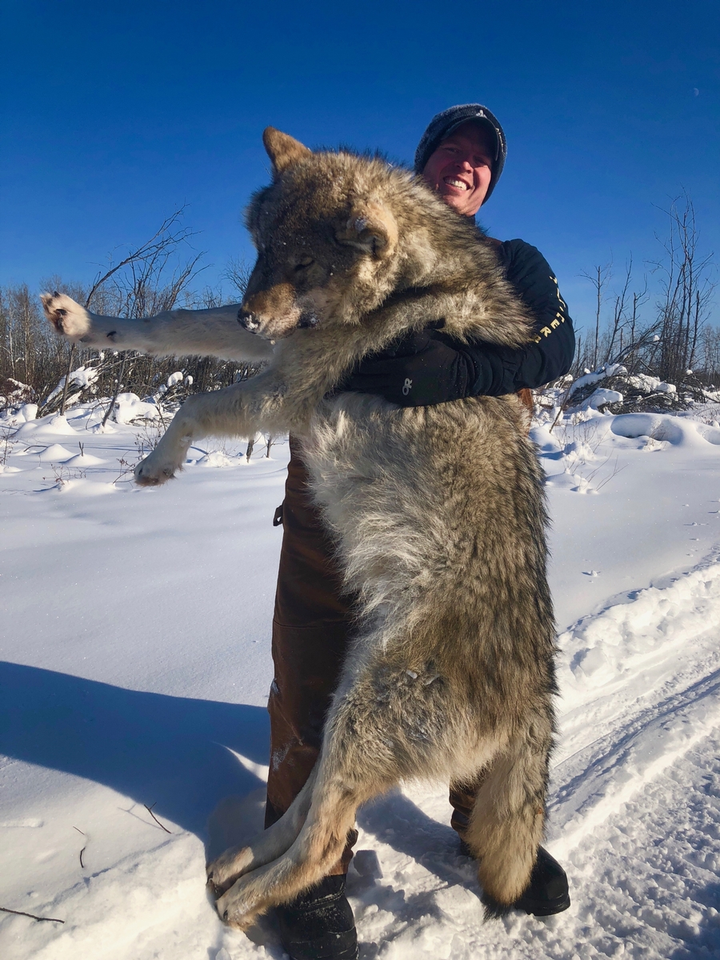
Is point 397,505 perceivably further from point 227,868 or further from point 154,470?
point 227,868

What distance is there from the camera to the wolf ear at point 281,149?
7.86 feet

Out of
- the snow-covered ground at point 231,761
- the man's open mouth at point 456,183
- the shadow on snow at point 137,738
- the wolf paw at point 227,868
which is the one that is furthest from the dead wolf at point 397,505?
the man's open mouth at point 456,183

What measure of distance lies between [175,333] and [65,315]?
45 centimetres

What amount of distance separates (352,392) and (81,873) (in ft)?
6.03

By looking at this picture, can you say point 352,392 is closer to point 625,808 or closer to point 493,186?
point 493,186

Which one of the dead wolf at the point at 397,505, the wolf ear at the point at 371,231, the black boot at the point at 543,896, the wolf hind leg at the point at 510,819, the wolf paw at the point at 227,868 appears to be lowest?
the black boot at the point at 543,896

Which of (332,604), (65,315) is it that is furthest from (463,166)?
(332,604)

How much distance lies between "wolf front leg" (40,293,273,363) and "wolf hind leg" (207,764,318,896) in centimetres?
175

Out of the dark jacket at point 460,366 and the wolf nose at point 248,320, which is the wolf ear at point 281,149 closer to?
the wolf nose at point 248,320

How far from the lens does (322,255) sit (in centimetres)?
211

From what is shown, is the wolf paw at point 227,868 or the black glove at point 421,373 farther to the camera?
the black glove at point 421,373

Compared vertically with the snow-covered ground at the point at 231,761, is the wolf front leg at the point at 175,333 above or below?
above

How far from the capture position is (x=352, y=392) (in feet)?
6.97

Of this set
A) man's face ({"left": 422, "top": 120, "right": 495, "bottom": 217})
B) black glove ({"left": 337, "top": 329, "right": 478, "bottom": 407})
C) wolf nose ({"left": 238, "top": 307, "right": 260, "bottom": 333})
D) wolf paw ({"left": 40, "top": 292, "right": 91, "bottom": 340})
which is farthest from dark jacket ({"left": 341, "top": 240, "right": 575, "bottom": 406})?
wolf paw ({"left": 40, "top": 292, "right": 91, "bottom": 340})
